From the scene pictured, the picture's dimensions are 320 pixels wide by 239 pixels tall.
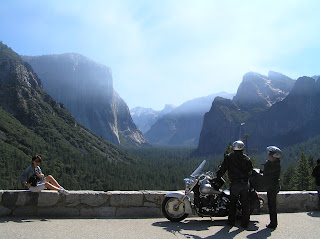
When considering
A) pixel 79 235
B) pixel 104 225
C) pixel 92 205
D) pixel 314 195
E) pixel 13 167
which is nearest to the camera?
pixel 79 235

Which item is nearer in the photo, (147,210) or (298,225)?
(298,225)

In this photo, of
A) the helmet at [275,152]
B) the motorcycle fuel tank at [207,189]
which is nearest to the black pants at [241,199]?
the motorcycle fuel tank at [207,189]

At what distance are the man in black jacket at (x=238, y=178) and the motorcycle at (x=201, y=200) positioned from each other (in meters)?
0.24

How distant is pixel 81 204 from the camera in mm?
7805

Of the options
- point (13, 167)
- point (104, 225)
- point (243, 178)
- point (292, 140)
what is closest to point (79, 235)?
point (104, 225)

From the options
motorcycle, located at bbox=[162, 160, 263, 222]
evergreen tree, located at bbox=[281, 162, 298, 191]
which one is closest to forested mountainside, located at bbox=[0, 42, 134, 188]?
evergreen tree, located at bbox=[281, 162, 298, 191]

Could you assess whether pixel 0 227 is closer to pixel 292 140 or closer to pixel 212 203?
pixel 212 203

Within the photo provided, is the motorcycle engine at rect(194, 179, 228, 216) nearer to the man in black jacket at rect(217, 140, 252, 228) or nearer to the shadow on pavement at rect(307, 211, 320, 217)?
the man in black jacket at rect(217, 140, 252, 228)

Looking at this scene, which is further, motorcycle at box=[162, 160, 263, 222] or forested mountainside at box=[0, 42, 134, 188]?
forested mountainside at box=[0, 42, 134, 188]

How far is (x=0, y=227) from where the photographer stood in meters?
6.35

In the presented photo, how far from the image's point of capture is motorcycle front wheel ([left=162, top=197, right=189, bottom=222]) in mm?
7340

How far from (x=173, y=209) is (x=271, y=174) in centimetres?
254

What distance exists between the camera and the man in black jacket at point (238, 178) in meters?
7.00

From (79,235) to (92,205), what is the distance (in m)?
1.84
